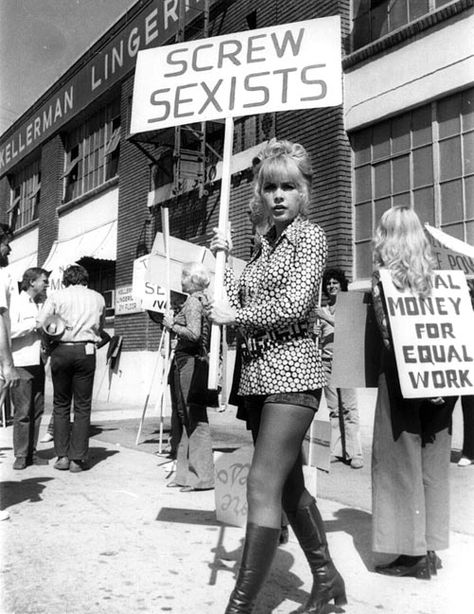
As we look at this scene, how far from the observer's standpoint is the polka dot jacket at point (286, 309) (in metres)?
2.57

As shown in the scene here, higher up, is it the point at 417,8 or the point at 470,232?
the point at 417,8

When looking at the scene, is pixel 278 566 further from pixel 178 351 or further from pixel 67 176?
pixel 67 176

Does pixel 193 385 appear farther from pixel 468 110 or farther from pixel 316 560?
pixel 468 110

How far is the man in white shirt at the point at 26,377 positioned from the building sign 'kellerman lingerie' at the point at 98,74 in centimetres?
987

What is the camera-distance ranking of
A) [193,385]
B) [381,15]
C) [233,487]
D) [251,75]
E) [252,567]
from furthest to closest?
[381,15] < [193,385] < [251,75] < [233,487] < [252,567]

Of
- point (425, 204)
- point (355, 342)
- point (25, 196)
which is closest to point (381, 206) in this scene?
point (425, 204)

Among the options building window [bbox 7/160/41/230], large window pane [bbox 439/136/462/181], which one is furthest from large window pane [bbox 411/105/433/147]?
building window [bbox 7/160/41/230]

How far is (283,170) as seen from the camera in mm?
2791

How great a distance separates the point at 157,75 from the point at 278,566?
307cm

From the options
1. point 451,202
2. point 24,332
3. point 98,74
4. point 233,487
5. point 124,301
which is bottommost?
point 233,487

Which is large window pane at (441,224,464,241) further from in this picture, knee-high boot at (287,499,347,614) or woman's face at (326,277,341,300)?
knee-high boot at (287,499,347,614)

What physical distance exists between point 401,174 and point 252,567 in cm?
836

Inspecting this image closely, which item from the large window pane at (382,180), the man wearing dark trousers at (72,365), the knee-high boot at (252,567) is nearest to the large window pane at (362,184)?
the large window pane at (382,180)

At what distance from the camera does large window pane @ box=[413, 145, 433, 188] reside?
937cm
